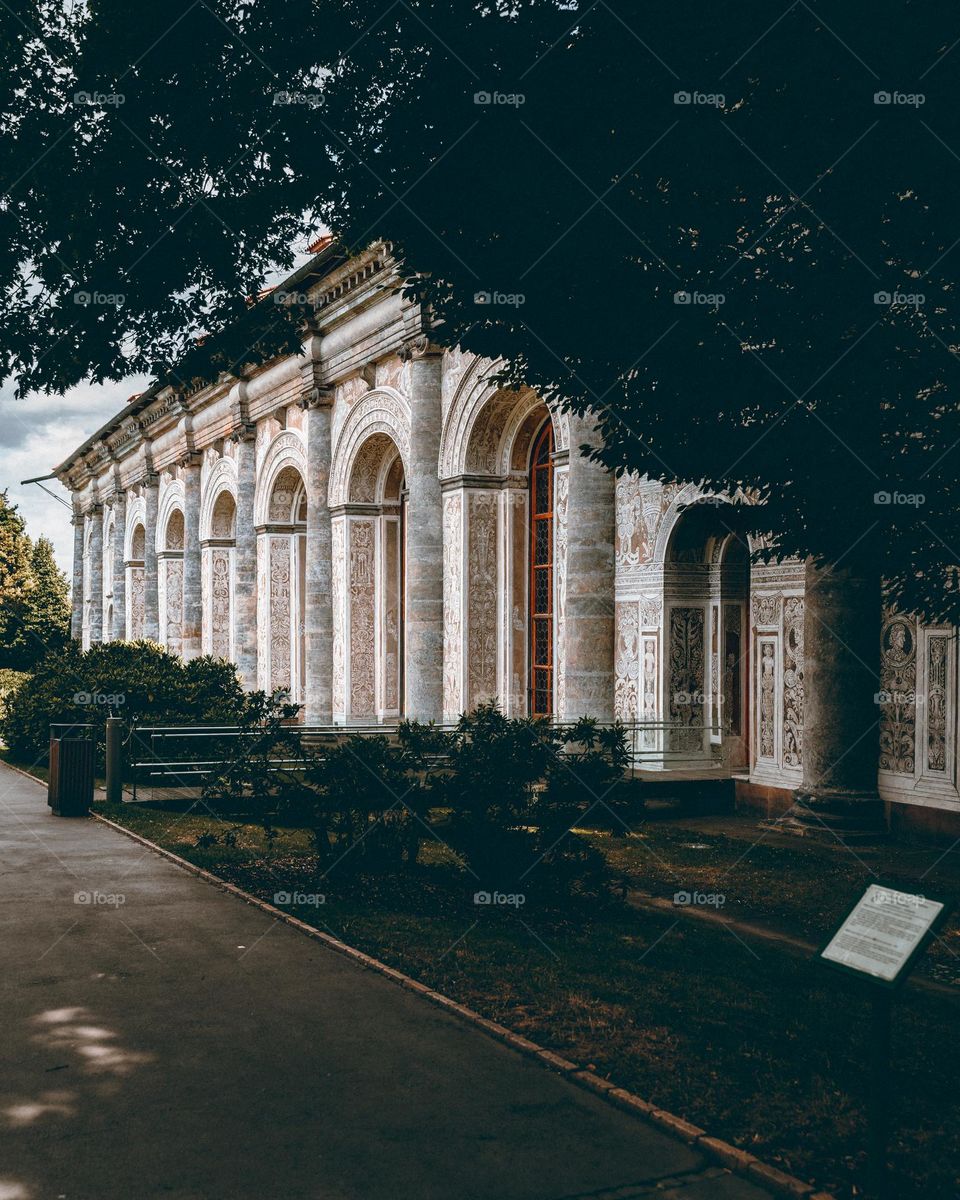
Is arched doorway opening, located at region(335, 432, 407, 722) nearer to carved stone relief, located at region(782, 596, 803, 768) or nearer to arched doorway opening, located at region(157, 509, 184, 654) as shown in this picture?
carved stone relief, located at region(782, 596, 803, 768)

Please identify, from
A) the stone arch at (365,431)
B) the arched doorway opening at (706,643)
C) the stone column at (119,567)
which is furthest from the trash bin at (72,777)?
the stone column at (119,567)

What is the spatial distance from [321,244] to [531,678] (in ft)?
29.0

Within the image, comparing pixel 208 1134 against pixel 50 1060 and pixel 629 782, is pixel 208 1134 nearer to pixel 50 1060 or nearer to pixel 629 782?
pixel 50 1060

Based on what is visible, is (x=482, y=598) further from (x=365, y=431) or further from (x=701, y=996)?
(x=701, y=996)

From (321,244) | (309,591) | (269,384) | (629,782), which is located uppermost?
(321,244)

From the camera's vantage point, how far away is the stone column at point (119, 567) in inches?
1475

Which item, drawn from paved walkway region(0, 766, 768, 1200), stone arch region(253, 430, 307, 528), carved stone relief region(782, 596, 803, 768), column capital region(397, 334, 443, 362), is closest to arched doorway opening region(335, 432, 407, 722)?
stone arch region(253, 430, 307, 528)

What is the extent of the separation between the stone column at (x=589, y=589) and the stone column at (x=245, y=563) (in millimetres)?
12370

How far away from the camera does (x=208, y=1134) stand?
167 inches

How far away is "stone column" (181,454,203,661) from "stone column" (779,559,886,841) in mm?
20574

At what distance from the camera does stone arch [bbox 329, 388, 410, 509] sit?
18.6 metres

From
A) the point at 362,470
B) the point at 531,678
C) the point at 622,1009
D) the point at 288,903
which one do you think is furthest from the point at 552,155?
the point at 362,470

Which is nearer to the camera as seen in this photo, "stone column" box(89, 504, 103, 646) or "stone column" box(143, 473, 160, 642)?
"stone column" box(143, 473, 160, 642)

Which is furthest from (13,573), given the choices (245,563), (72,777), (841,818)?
(841,818)
